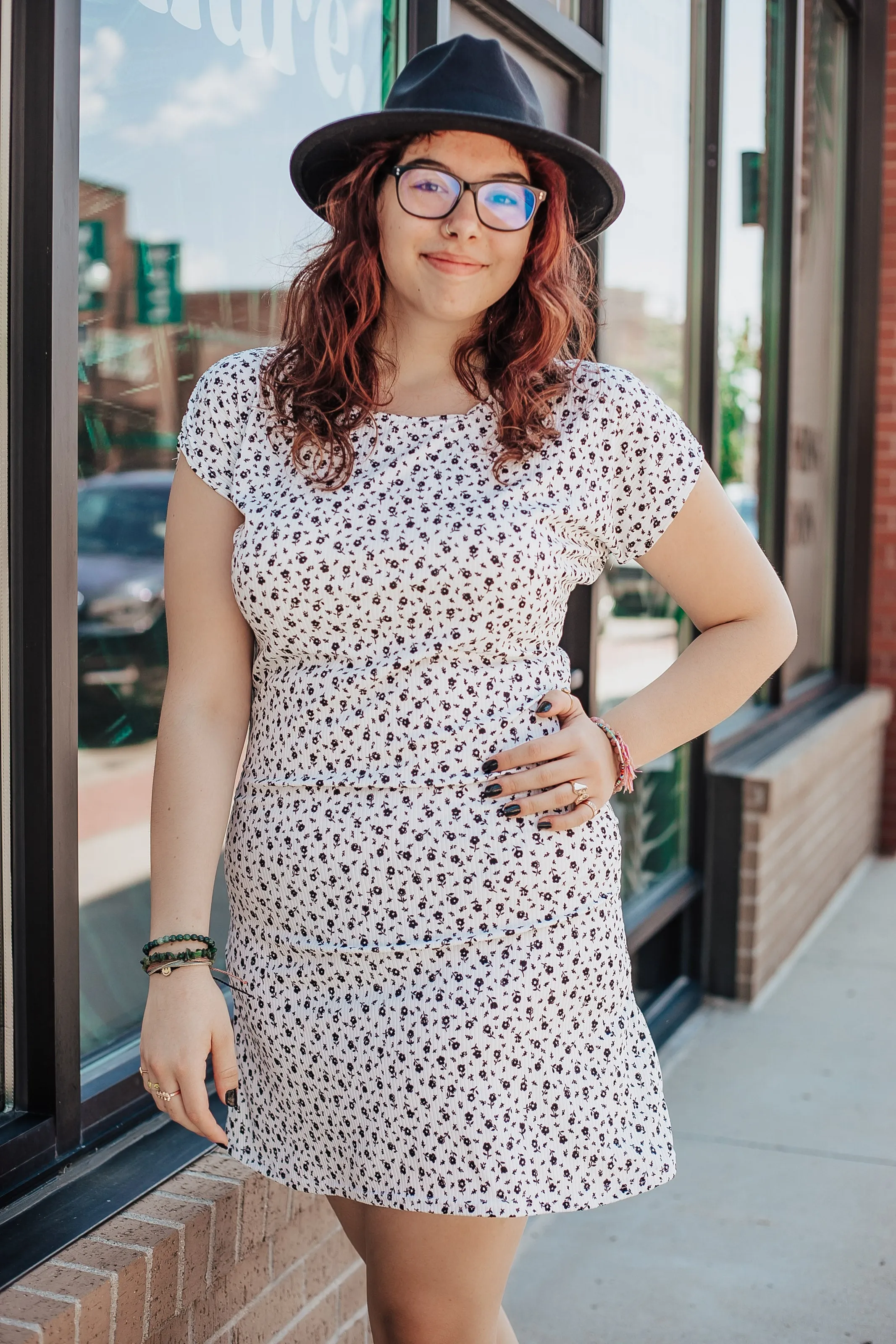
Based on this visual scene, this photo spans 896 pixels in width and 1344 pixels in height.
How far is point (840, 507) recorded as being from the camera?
7102 millimetres

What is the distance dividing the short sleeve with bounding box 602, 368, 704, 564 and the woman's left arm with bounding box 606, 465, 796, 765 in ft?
0.16

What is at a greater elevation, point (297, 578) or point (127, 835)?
point (297, 578)

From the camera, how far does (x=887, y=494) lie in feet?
23.4

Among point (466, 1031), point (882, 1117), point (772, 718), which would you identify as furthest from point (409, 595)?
point (772, 718)

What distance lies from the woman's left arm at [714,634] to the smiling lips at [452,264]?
1.33 feet

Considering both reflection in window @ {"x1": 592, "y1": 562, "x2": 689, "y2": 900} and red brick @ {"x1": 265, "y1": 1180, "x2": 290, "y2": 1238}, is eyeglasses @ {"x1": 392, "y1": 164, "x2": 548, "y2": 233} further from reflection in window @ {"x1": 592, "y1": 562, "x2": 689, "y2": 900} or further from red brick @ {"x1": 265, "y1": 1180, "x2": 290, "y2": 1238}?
reflection in window @ {"x1": 592, "y1": 562, "x2": 689, "y2": 900}

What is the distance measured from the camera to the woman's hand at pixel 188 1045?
5.21ft

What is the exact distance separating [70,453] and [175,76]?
963 millimetres

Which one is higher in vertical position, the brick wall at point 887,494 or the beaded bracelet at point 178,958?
the brick wall at point 887,494

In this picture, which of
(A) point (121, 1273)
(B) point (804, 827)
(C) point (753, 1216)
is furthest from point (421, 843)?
(B) point (804, 827)

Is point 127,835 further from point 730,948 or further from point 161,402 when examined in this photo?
point 730,948

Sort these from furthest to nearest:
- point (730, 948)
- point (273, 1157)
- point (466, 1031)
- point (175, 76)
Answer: point (730, 948), point (175, 76), point (273, 1157), point (466, 1031)

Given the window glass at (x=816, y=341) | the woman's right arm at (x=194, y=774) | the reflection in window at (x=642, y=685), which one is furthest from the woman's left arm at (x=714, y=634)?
the window glass at (x=816, y=341)

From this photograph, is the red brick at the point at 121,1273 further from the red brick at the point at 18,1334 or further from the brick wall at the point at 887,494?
the brick wall at the point at 887,494
